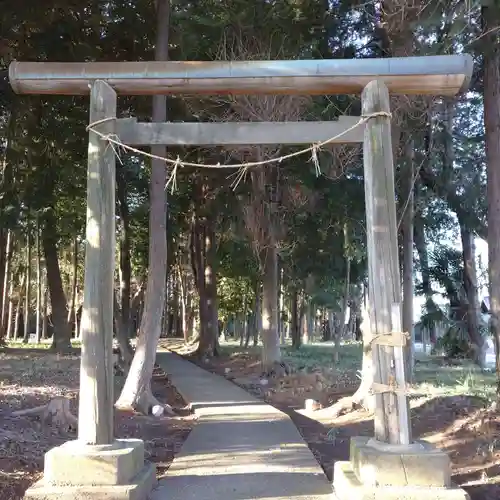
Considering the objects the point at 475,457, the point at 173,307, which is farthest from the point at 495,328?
the point at 173,307

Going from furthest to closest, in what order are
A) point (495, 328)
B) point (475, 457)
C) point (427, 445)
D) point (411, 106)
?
point (411, 106)
point (495, 328)
point (475, 457)
point (427, 445)

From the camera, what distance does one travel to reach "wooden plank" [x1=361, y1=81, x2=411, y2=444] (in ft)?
16.5

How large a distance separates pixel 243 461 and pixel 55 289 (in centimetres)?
1614

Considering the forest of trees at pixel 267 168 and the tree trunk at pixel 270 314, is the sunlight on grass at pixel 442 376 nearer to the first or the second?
the tree trunk at pixel 270 314

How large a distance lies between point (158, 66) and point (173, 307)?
135 feet

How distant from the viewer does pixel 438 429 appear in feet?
28.0

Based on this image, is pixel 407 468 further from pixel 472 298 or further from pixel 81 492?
pixel 472 298

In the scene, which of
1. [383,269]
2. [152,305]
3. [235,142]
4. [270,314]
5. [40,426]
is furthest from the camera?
[270,314]

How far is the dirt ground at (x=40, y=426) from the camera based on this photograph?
6.22 m

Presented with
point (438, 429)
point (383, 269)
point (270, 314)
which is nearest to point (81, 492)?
point (383, 269)

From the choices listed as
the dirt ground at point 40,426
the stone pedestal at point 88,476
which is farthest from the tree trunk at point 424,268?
the stone pedestal at point 88,476

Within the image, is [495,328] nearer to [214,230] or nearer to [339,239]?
[339,239]

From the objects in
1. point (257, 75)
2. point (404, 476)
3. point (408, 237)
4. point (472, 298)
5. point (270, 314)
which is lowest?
point (404, 476)

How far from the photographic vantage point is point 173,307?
45875 millimetres
